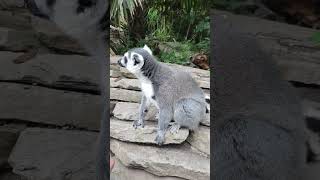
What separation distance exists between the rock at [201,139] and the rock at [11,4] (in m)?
0.71

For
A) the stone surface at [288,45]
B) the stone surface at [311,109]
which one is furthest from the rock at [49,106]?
the stone surface at [311,109]

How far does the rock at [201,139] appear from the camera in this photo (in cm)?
168

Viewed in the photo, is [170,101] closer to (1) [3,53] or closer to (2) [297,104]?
(2) [297,104]

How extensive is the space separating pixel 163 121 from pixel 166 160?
0.12 metres

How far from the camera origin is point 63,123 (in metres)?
1.83

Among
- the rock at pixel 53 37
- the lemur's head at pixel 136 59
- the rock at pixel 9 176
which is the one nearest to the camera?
the lemur's head at pixel 136 59

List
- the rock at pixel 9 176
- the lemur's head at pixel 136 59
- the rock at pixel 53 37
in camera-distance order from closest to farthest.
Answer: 1. the lemur's head at pixel 136 59
2. the rock at pixel 53 37
3. the rock at pixel 9 176

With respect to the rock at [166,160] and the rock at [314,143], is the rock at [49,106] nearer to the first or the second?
the rock at [166,160]

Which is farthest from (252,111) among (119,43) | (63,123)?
(63,123)

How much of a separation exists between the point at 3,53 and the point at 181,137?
0.68m

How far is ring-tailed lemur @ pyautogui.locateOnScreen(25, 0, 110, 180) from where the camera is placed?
5.62 feet

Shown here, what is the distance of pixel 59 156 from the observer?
182 cm

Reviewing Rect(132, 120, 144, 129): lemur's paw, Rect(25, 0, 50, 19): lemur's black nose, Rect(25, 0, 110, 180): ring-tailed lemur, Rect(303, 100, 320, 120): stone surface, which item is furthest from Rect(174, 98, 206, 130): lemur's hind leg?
Rect(25, 0, 50, 19): lemur's black nose

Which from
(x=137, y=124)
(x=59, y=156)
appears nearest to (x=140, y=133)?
(x=137, y=124)
